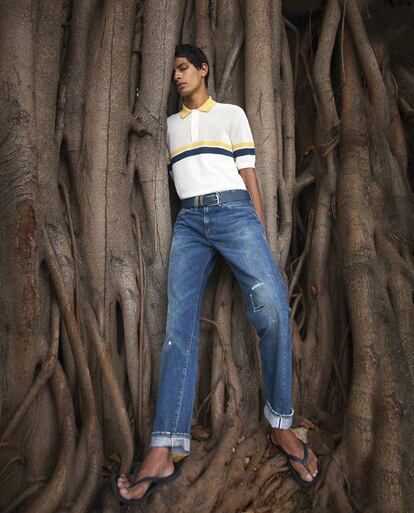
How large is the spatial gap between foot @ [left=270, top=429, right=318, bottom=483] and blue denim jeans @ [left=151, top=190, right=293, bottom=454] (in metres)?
0.07

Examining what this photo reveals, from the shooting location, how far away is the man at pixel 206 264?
71.6 inches

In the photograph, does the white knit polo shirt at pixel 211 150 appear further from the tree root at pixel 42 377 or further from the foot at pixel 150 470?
the foot at pixel 150 470

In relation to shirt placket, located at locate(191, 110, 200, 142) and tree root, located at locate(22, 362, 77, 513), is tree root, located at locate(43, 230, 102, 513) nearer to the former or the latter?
tree root, located at locate(22, 362, 77, 513)

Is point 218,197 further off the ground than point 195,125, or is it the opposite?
point 195,125

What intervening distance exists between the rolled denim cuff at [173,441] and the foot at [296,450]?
43 centimetres

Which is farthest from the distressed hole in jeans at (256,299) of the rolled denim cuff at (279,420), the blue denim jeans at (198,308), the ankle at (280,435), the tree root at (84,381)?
the tree root at (84,381)

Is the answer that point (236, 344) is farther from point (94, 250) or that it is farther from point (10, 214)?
point (10, 214)

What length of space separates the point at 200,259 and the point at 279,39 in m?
1.64

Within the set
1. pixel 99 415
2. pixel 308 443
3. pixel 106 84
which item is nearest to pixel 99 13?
pixel 106 84

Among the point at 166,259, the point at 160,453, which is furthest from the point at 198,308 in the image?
the point at 160,453

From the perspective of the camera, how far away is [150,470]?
1.72 metres

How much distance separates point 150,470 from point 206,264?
93cm

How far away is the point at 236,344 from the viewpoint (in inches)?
86.8

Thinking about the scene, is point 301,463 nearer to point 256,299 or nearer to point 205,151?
point 256,299
